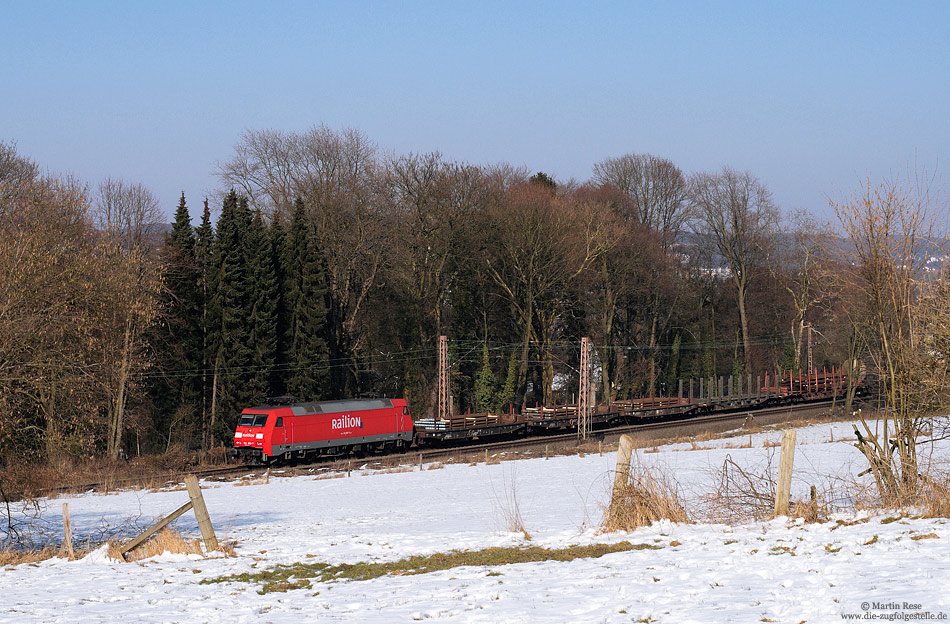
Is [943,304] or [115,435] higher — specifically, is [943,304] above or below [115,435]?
above

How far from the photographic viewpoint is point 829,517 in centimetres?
1058

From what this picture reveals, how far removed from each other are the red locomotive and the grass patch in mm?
26052

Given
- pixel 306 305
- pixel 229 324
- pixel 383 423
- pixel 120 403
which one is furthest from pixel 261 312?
pixel 383 423

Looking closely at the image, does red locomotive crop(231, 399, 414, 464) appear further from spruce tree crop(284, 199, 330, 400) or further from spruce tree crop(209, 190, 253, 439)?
spruce tree crop(284, 199, 330, 400)

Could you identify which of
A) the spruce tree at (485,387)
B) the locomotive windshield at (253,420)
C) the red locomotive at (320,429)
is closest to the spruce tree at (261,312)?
the red locomotive at (320,429)

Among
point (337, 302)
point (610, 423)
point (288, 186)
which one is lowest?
point (610, 423)

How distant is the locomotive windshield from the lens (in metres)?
36.1

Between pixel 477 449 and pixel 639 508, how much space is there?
28.9 metres

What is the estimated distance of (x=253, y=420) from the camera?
119ft

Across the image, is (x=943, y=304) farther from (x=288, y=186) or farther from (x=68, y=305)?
(x=288, y=186)

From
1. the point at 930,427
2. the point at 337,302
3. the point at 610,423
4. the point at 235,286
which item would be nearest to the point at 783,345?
the point at 610,423

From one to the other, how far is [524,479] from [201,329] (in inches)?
1170

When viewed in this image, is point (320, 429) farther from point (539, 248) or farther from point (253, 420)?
point (539, 248)

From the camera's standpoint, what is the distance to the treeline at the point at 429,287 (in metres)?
46.8
